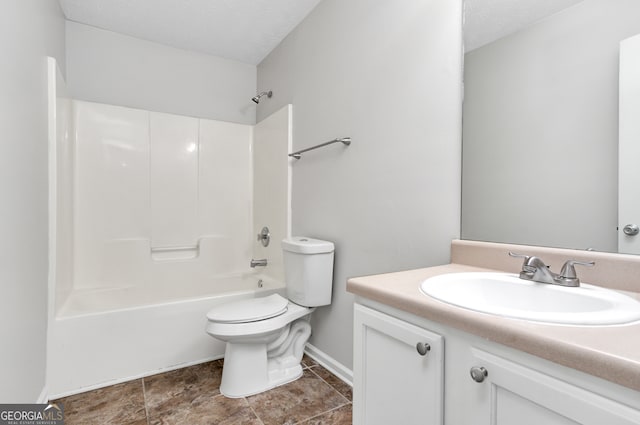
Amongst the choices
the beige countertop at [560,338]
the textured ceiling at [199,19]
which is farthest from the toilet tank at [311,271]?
the textured ceiling at [199,19]

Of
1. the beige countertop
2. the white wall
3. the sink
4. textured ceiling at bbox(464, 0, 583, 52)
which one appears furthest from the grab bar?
the beige countertop

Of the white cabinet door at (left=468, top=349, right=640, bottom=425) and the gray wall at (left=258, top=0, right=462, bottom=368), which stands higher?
the gray wall at (left=258, top=0, right=462, bottom=368)

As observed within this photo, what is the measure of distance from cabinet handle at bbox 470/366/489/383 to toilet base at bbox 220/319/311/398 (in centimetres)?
136

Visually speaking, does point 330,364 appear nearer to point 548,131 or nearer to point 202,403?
point 202,403

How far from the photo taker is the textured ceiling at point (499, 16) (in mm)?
1062

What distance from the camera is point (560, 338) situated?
1.77 feet

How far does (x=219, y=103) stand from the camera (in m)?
2.97

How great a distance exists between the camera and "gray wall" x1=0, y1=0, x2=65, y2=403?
1.16 m

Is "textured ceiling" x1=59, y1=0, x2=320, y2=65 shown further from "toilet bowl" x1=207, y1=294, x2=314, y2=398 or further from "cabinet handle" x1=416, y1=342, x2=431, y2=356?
"cabinet handle" x1=416, y1=342, x2=431, y2=356

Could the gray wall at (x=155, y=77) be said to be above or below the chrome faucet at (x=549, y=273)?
above

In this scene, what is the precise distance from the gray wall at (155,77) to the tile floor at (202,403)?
2.11 m

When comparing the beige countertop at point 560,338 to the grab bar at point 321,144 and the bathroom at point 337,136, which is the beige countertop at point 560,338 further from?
the grab bar at point 321,144

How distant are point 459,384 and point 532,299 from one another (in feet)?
1.26

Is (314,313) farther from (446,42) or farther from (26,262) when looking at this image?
(446,42)
